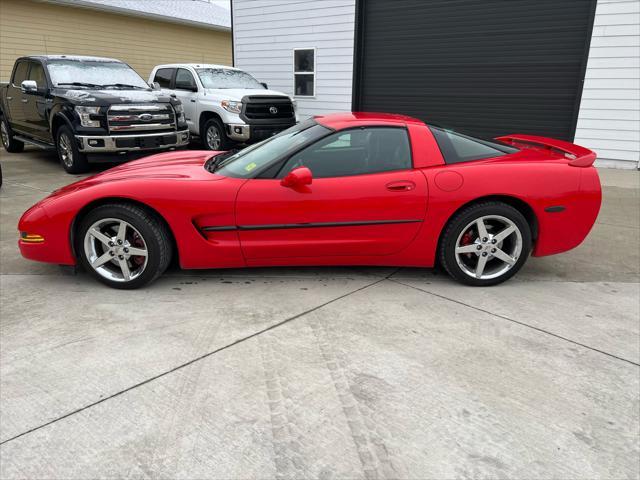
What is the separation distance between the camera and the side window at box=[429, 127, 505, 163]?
150 inches

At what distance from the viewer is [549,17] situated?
9445mm

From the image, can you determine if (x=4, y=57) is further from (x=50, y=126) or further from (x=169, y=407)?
(x=169, y=407)

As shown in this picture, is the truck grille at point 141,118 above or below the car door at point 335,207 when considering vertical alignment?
above

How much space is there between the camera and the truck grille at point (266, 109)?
9758 millimetres

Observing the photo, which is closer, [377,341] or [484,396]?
[484,396]

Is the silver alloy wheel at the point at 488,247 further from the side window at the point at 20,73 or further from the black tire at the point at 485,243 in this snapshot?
the side window at the point at 20,73

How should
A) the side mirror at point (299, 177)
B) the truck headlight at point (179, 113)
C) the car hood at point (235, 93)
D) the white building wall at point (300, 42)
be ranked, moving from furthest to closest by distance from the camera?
the white building wall at point (300, 42), the car hood at point (235, 93), the truck headlight at point (179, 113), the side mirror at point (299, 177)

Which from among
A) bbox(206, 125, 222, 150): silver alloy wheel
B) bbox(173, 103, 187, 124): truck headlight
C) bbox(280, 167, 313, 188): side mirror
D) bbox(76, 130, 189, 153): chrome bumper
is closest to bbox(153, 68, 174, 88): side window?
bbox(206, 125, 222, 150): silver alloy wheel

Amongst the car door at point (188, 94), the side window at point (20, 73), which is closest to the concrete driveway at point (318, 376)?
the side window at point (20, 73)

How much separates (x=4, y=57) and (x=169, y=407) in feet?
50.3

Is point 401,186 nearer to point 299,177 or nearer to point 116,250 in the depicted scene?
point 299,177

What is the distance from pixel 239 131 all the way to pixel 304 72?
15.0ft

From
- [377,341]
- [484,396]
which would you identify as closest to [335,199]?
[377,341]

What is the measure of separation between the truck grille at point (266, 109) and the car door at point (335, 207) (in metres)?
6.40
